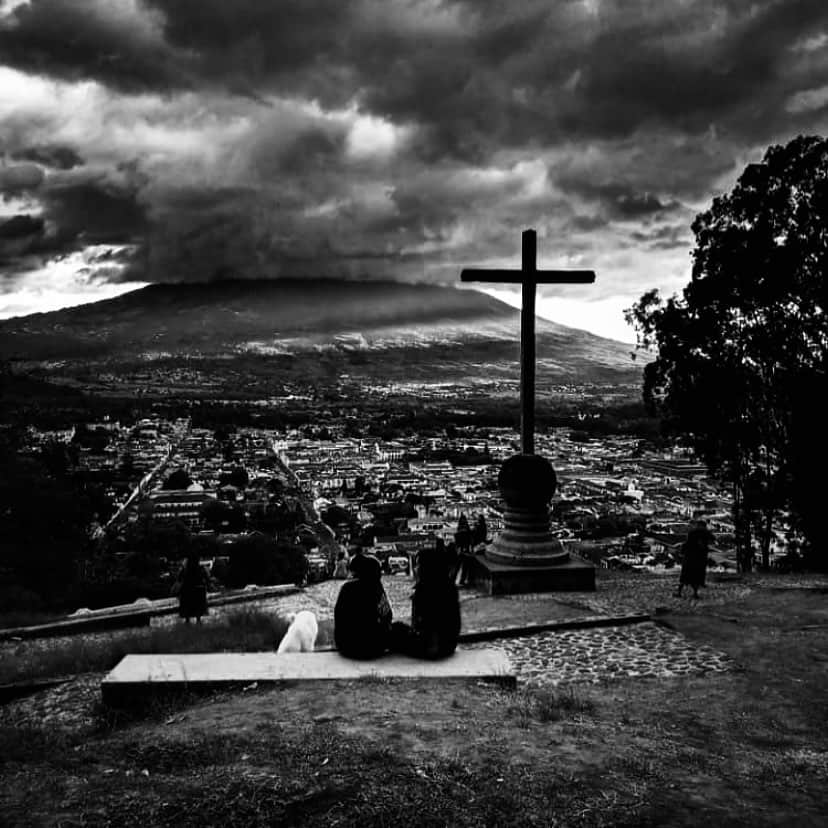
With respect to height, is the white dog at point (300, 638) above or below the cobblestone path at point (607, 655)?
above

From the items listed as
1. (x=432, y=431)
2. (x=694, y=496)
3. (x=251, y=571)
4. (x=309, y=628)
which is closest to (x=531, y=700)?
(x=309, y=628)

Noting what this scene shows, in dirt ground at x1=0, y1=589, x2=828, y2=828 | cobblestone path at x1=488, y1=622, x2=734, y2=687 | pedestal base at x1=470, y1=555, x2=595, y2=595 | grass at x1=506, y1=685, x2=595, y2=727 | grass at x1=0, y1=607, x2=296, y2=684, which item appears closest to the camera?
dirt ground at x1=0, y1=589, x2=828, y2=828

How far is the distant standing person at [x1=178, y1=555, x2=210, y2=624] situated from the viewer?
1097cm

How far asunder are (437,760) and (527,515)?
8228mm

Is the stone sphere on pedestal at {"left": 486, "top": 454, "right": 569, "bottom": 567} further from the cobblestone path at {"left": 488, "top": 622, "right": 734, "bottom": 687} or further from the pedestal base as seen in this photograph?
the cobblestone path at {"left": 488, "top": 622, "right": 734, "bottom": 687}

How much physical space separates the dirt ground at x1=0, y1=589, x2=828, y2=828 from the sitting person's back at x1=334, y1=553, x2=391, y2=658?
2.06 ft

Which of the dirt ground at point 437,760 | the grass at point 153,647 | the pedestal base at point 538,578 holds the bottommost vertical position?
the pedestal base at point 538,578

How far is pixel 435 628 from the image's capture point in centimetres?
668

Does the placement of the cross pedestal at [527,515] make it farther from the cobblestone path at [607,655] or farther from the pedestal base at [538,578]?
the cobblestone path at [607,655]

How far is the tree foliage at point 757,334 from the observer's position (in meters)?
15.4

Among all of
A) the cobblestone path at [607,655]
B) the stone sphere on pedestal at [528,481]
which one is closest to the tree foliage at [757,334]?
the stone sphere on pedestal at [528,481]

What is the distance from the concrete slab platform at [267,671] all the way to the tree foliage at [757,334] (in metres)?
11.4

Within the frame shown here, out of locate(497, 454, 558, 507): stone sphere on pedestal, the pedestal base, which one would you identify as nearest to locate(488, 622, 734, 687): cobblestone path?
the pedestal base

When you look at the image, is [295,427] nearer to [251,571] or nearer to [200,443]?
[200,443]
